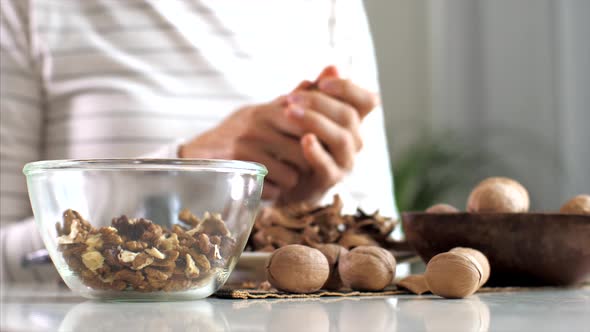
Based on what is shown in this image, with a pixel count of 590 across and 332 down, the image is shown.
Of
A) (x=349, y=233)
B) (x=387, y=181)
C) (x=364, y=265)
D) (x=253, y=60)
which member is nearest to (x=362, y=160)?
(x=387, y=181)

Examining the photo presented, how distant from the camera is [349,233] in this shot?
2.10ft

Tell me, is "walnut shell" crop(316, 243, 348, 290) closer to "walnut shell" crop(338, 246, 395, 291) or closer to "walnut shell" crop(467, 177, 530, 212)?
"walnut shell" crop(338, 246, 395, 291)

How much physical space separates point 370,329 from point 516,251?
0.84 ft

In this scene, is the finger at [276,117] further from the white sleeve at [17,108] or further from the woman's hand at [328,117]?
the white sleeve at [17,108]

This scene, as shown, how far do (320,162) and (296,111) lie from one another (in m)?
0.08

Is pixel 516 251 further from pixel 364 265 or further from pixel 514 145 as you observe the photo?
pixel 514 145

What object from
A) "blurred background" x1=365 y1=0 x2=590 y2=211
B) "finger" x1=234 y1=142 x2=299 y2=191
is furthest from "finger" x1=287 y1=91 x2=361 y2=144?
"blurred background" x1=365 y1=0 x2=590 y2=211

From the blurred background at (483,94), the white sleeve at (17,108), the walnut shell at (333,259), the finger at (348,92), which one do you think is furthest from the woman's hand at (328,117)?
the blurred background at (483,94)

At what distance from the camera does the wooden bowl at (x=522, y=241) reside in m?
0.55

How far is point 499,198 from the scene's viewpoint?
0.58 metres

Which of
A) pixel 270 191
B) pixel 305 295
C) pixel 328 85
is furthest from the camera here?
pixel 270 191

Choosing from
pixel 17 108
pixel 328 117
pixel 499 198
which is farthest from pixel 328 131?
pixel 17 108

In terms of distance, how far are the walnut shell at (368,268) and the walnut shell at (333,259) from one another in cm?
1

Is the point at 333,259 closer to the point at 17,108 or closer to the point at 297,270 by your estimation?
the point at 297,270
